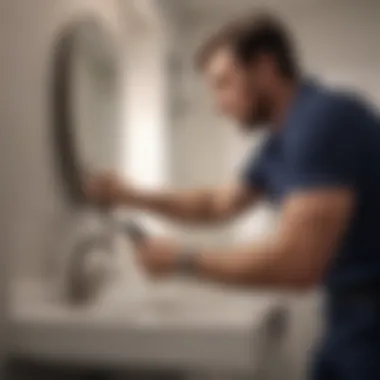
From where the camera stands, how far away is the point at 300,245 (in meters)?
1.16

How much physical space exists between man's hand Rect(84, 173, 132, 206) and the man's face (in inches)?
8.3

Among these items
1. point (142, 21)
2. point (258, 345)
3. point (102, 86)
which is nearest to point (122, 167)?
point (102, 86)

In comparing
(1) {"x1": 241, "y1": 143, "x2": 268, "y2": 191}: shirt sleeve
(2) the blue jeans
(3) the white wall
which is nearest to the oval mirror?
(3) the white wall

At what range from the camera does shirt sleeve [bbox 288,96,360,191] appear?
1173mm

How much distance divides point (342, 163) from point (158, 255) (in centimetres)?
32

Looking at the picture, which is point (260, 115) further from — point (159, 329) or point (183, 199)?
point (159, 329)

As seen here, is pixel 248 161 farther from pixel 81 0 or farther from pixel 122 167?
pixel 81 0

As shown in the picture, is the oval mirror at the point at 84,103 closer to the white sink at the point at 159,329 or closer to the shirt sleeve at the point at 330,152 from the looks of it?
the white sink at the point at 159,329

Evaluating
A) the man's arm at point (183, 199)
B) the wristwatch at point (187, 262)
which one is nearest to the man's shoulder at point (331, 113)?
the man's arm at point (183, 199)

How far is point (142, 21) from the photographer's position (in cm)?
129

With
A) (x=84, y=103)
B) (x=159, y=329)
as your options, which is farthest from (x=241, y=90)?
(x=159, y=329)

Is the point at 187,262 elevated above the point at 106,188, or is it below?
below

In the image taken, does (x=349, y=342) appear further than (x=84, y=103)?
No

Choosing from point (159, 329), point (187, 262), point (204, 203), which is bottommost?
point (159, 329)
